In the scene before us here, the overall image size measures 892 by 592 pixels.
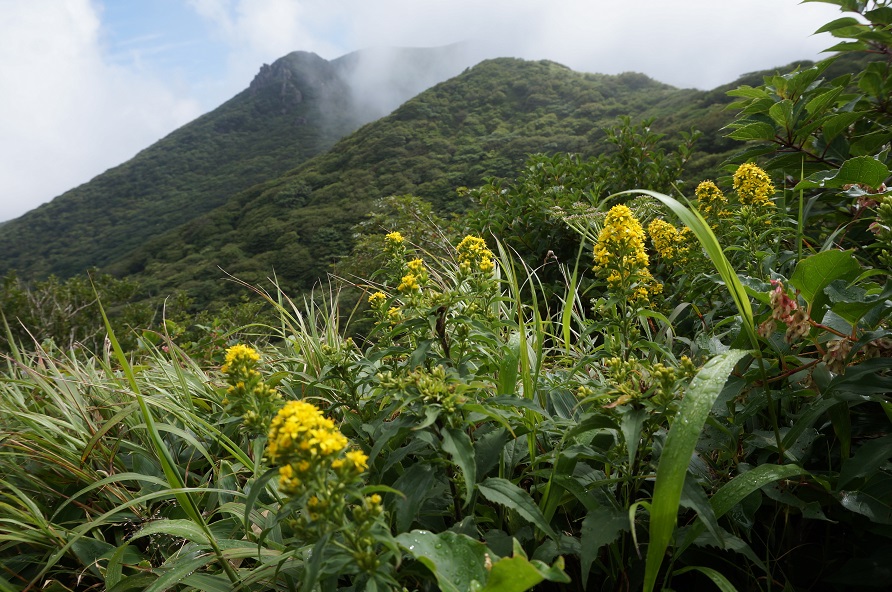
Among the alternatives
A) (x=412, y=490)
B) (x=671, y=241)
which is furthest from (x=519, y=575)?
(x=671, y=241)

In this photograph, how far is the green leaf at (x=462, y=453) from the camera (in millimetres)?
790

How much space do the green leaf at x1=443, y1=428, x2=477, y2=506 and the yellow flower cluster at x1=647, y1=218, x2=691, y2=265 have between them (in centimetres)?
143

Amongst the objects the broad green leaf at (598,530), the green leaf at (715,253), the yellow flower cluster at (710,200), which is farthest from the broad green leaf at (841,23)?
the broad green leaf at (598,530)

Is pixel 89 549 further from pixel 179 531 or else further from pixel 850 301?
pixel 850 301

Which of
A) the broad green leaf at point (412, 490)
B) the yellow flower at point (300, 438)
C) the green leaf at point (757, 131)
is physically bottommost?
the broad green leaf at point (412, 490)

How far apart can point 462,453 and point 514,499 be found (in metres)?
0.14

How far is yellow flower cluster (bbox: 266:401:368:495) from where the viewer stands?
27.1 inches

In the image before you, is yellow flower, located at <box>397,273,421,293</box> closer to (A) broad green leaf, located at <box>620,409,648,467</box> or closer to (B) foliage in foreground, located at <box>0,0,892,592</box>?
(B) foliage in foreground, located at <box>0,0,892,592</box>

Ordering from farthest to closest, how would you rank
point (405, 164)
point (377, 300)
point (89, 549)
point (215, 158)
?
point (215, 158)
point (405, 164)
point (377, 300)
point (89, 549)

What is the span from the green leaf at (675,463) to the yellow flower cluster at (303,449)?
48 centimetres

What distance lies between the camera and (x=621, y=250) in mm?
1185

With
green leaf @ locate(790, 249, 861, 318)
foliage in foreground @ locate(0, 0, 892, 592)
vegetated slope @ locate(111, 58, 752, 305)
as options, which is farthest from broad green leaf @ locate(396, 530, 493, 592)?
vegetated slope @ locate(111, 58, 752, 305)

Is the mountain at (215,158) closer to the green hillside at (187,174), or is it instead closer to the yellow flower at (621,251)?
the green hillside at (187,174)

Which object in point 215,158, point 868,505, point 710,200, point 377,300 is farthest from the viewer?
point 215,158
